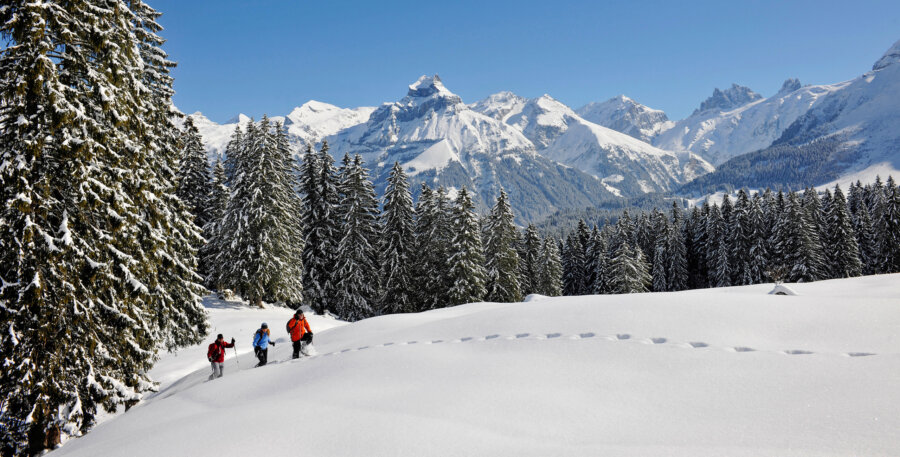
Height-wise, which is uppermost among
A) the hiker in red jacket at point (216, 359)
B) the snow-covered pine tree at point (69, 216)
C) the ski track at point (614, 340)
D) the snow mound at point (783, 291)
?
the snow-covered pine tree at point (69, 216)

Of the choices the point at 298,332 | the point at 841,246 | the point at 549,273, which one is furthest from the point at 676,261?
Result: the point at 298,332

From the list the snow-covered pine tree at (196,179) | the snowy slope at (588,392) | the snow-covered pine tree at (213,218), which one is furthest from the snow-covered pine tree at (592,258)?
the snowy slope at (588,392)

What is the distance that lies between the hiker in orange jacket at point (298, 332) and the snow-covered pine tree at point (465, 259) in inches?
946

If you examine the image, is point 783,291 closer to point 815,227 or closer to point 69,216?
point 69,216

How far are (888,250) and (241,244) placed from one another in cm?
6975

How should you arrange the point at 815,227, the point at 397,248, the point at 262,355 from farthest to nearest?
the point at 815,227 → the point at 397,248 → the point at 262,355

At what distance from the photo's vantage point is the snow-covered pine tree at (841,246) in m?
53.9

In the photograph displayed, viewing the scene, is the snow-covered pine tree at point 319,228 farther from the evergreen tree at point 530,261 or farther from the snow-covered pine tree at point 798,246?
the snow-covered pine tree at point 798,246

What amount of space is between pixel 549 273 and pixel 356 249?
25.7m

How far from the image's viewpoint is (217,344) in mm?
15844

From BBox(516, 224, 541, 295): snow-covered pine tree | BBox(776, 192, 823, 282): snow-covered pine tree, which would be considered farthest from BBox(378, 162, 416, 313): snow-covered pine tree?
BBox(776, 192, 823, 282): snow-covered pine tree

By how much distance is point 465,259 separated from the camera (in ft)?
128

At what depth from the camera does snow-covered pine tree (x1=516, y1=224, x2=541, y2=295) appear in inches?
2236

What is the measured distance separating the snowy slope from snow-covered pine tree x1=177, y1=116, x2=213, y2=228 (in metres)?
31.1
